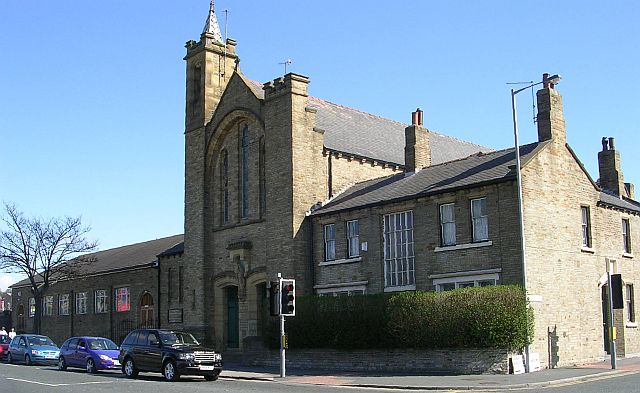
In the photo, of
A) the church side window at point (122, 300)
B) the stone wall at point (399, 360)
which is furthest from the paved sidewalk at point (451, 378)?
the church side window at point (122, 300)

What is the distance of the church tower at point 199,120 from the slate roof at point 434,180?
804 cm

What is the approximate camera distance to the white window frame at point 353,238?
99.9ft

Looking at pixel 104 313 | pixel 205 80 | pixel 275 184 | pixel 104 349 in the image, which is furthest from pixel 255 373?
pixel 104 313

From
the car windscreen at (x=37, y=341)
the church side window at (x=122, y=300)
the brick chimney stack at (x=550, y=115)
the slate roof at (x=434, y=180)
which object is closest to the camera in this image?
the slate roof at (x=434, y=180)

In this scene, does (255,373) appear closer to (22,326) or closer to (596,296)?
(596,296)

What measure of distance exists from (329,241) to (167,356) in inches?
383

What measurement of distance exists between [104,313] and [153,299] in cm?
609

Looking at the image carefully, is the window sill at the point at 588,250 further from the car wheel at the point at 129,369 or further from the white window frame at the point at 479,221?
the car wheel at the point at 129,369

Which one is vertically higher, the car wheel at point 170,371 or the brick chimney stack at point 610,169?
the brick chimney stack at point 610,169

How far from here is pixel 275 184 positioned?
33.1 metres

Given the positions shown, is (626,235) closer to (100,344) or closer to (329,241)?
(329,241)

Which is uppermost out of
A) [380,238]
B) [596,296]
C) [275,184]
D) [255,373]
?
[275,184]

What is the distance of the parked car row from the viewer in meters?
23.9

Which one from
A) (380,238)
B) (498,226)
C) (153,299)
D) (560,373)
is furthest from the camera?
(153,299)
